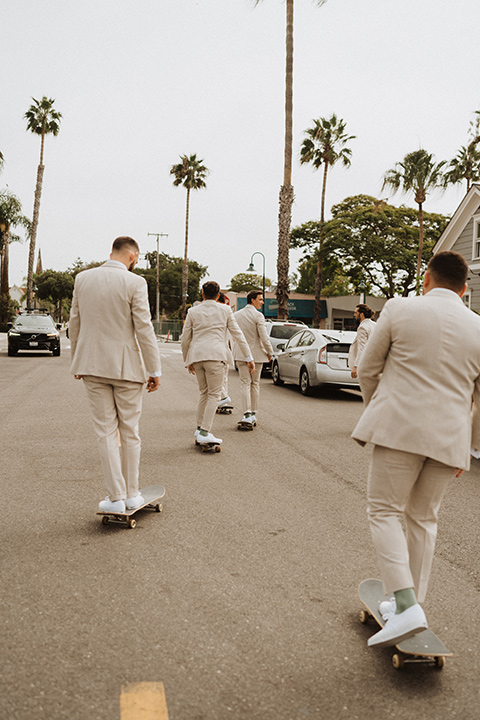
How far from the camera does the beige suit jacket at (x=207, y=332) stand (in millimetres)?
7887

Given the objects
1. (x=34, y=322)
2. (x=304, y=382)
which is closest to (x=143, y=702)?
(x=304, y=382)

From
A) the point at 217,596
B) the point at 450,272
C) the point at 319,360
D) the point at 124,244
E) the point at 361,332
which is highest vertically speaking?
the point at 124,244

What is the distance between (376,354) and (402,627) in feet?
3.99

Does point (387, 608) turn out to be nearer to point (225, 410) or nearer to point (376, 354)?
point (376, 354)

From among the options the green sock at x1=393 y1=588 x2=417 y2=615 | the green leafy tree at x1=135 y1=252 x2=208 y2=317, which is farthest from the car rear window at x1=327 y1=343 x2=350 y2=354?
the green leafy tree at x1=135 y1=252 x2=208 y2=317

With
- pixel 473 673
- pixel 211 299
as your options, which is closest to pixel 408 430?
pixel 473 673

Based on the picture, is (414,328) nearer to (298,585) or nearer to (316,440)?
(298,585)

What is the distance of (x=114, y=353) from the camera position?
190 inches

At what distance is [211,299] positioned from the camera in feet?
26.7

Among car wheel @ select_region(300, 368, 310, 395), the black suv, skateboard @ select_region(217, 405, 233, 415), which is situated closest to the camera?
skateboard @ select_region(217, 405, 233, 415)

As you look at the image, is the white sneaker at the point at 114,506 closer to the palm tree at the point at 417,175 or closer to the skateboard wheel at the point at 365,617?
the skateboard wheel at the point at 365,617

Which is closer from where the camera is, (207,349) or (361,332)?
(207,349)

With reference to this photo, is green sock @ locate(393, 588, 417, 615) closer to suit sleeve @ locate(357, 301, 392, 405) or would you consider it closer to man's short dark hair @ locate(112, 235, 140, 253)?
suit sleeve @ locate(357, 301, 392, 405)

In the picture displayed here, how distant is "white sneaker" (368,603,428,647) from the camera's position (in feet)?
9.41
